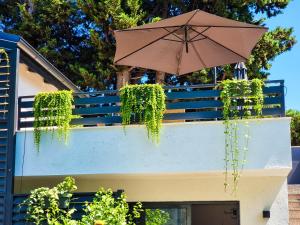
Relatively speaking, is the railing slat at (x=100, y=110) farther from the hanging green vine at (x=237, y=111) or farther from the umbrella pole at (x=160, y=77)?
the umbrella pole at (x=160, y=77)

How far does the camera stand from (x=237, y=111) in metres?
8.09

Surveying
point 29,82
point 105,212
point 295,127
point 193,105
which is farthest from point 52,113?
point 295,127

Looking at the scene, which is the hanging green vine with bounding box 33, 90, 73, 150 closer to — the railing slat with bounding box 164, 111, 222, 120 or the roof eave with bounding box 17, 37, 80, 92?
the roof eave with bounding box 17, 37, 80, 92

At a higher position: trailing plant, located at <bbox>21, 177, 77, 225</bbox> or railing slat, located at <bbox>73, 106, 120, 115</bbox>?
railing slat, located at <bbox>73, 106, 120, 115</bbox>

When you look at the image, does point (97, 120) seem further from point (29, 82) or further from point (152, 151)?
point (29, 82)

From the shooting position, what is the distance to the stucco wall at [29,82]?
10.2m

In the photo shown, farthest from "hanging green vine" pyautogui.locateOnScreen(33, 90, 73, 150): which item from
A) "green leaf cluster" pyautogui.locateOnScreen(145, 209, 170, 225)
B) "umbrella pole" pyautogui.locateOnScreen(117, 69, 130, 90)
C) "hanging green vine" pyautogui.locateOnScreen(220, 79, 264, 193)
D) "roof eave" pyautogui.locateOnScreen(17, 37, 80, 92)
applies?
"umbrella pole" pyautogui.locateOnScreen(117, 69, 130, 90)

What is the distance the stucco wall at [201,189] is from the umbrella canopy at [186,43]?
212 centimetres

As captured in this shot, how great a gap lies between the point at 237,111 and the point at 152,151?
1.53 metres

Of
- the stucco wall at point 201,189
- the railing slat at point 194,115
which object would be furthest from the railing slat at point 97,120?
the stucco wall at point 201,189

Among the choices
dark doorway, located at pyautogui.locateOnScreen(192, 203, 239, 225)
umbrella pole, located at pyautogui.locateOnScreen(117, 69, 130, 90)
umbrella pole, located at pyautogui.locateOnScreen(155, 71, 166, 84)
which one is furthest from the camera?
umbrella pole, located at pyautogui.locateOnScreen(155, 71, 166, 84)

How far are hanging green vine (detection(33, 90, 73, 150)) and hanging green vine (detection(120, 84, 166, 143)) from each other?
991mm

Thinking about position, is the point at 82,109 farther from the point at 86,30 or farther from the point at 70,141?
the point at 86,30

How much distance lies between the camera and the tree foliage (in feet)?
57.0
